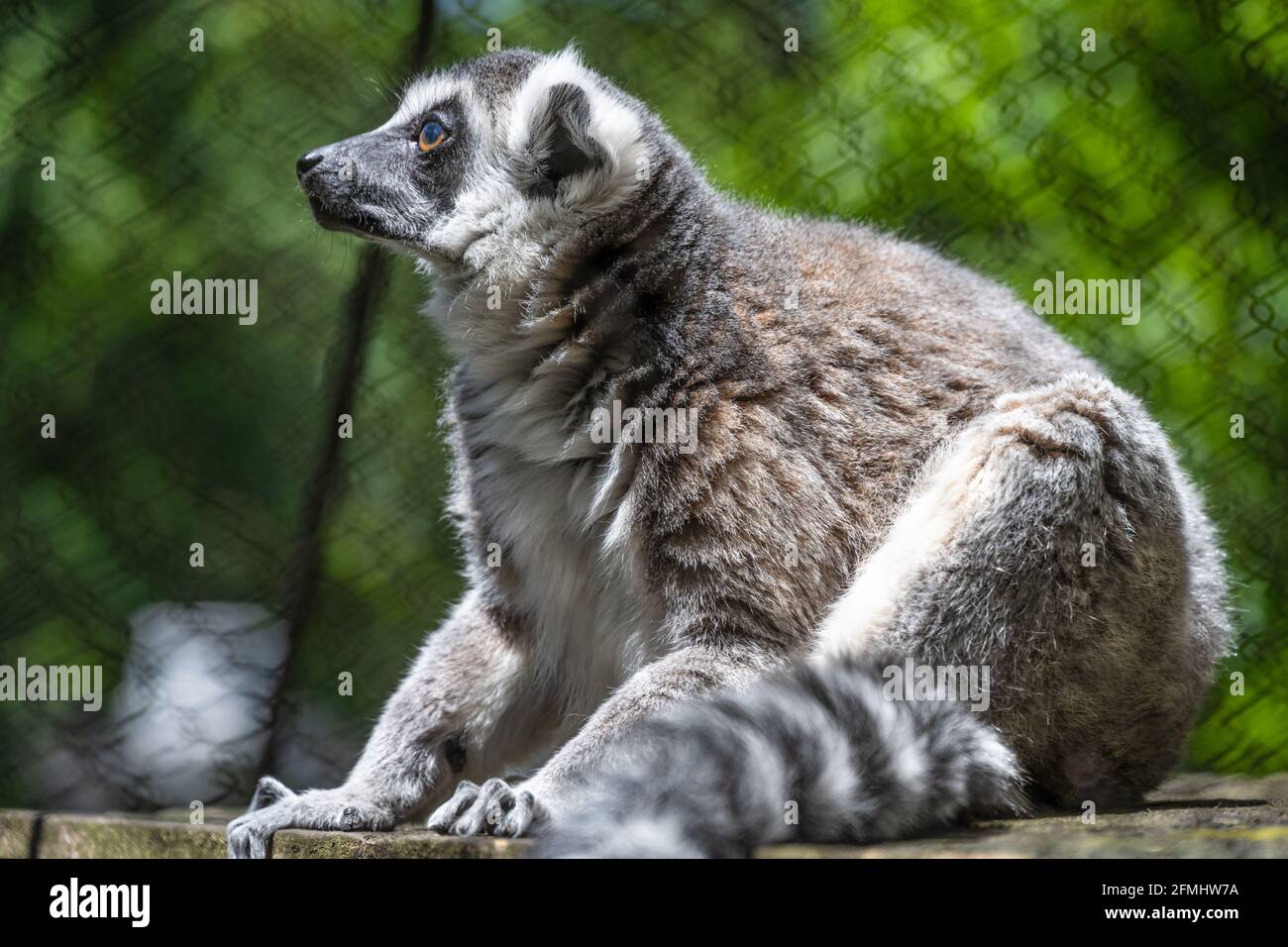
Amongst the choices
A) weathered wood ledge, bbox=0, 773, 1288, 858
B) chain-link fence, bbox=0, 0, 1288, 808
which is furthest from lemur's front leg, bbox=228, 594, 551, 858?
chain-link fence, bbox=0, 0, 1288, 808

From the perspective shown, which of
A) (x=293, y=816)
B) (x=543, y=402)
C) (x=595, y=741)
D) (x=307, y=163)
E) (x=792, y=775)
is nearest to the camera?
(x=792, y=775)

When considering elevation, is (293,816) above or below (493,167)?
below

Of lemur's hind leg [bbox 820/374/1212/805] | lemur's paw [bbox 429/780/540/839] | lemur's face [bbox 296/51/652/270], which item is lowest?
lemur's paw [bbox 429/780/540/839]

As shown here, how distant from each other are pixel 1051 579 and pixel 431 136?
1.97 meters

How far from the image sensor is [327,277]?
5152mm

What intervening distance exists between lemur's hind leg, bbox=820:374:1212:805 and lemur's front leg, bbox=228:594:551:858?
2.93 ft

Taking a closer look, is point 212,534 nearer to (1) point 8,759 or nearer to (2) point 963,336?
(1) point 8,759

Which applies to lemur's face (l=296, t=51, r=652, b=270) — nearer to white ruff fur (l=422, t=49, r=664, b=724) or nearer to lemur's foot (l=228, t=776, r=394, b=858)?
white ruff fur (l=422, t=49, r=664, b=724)

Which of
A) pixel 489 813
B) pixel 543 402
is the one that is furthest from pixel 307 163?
pixel 489 813

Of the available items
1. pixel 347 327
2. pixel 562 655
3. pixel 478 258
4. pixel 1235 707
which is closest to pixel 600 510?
pixel 562 655

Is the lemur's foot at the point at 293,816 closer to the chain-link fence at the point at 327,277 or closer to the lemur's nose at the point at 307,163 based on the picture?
the lemur's nose at the point at 307,163

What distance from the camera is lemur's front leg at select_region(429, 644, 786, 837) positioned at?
265 centimetres

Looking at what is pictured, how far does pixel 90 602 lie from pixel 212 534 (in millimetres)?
515

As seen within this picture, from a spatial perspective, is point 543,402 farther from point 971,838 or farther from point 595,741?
point 971,838
